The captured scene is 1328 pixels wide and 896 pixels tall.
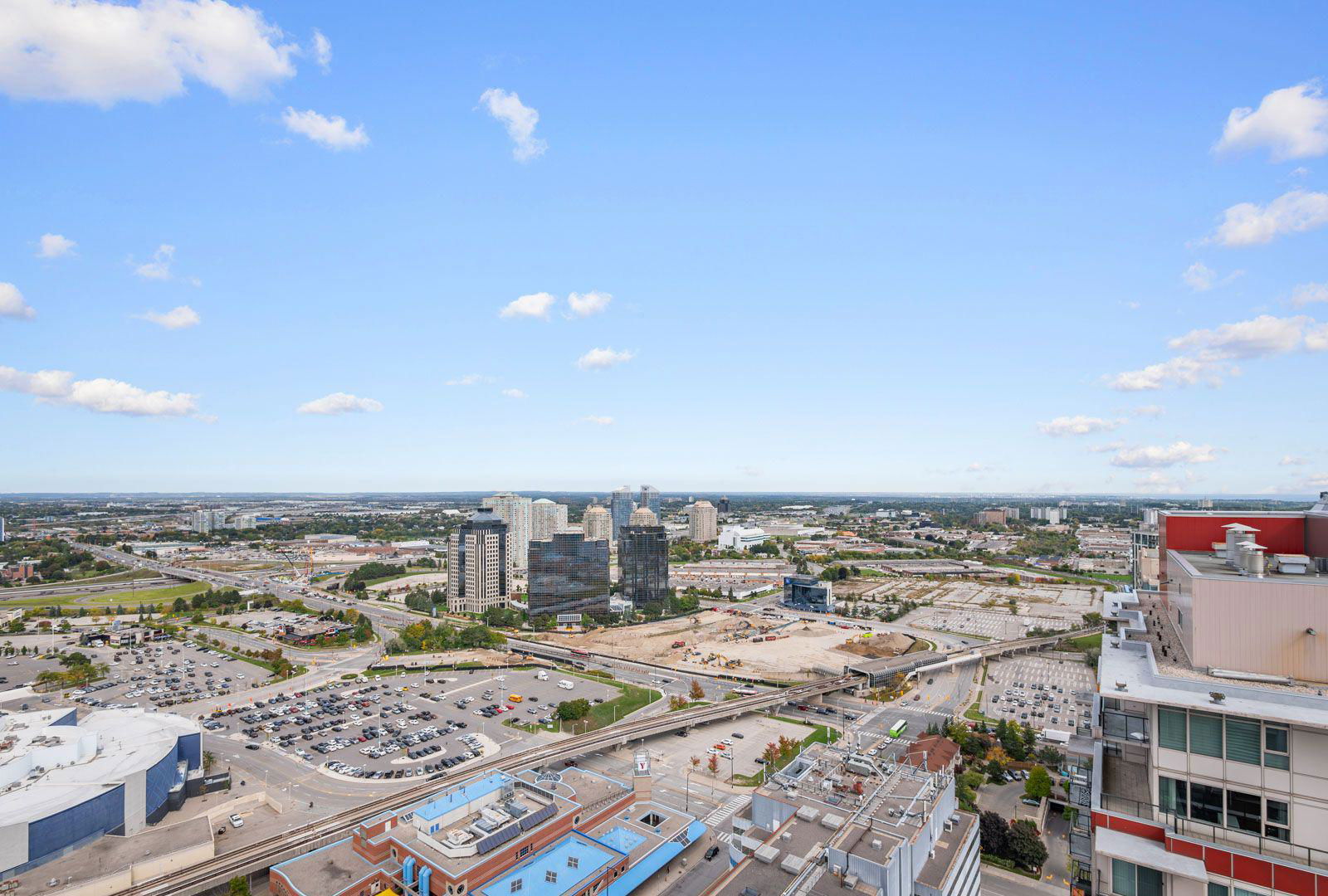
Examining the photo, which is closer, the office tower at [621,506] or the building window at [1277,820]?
the building window at [1277,820]

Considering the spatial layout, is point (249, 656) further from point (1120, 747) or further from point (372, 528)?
point (372, 528)

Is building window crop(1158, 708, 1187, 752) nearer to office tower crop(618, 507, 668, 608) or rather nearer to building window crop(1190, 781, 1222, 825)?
building window crop(1190, 781, 1222, 825)

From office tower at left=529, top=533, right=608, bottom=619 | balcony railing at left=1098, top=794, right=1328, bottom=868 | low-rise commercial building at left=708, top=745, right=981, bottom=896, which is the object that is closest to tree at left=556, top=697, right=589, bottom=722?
low-rise commercial building at left=708, top=745, right=981, bottom=896

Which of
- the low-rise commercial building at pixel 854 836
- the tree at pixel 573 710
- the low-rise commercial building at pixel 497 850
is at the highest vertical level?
A: the low-rise commercial building at pixel 854 836

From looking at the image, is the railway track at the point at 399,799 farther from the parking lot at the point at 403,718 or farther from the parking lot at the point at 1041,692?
the parking lot at the point at 1041,692

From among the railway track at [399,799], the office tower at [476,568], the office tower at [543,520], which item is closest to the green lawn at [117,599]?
the office tower at [476,568]

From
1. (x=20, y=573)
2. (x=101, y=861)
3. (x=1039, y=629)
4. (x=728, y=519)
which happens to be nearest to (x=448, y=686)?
(x=101, y=861)

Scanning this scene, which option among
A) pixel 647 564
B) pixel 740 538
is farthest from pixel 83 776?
pixel 740 538
